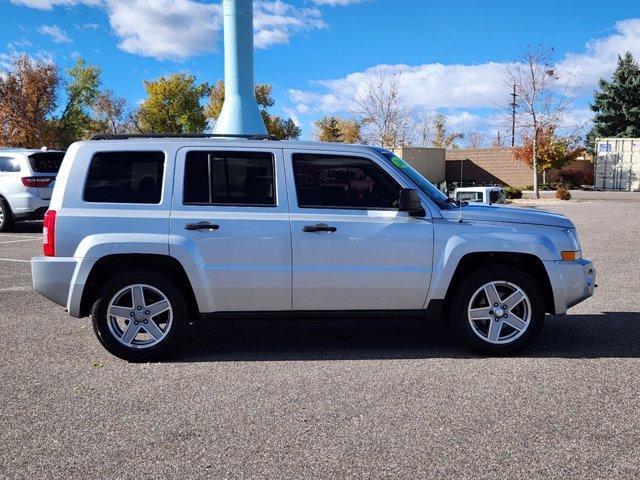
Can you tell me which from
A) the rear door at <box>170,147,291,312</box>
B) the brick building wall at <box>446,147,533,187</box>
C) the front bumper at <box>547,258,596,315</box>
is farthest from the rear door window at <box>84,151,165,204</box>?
the brick building wall at <box>446,147,533,187</box>

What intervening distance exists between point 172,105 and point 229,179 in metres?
61.6

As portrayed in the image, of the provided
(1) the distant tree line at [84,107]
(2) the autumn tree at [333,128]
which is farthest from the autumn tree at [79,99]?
(2) the autumn tree at [333,128]

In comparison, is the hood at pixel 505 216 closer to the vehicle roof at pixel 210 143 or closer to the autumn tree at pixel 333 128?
the vehicle roof at pixel 210 143

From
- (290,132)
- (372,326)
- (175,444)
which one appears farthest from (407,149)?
(175,444)

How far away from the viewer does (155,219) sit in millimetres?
4922

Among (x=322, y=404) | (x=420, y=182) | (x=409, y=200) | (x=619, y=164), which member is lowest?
(x=322, y=404)

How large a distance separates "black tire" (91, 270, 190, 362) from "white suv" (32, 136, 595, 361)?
1cm

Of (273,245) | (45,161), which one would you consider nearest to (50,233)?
(273,245)

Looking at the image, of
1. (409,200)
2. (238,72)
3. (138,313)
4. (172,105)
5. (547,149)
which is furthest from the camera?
(172,105)

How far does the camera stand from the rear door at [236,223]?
16.1ft

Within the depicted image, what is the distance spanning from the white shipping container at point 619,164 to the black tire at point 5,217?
1410 inches

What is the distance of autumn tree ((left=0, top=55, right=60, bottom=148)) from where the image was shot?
42156mm

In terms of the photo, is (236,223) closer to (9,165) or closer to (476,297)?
(476,297)

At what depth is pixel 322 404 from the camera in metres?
4.09
